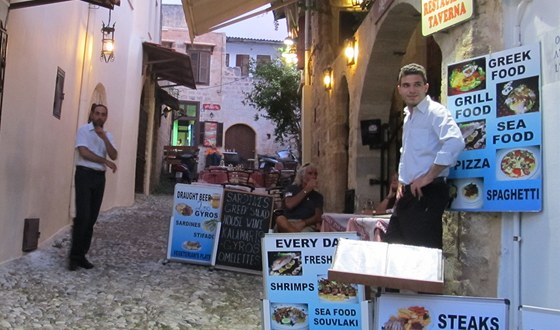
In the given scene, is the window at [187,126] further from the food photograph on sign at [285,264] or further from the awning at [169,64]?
the food photograph on sign at [285,264]

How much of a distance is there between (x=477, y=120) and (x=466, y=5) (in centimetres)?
77

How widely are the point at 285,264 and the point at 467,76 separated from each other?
5.37ft

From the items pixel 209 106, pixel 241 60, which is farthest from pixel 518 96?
pixel 241 60

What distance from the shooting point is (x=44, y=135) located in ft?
17.9

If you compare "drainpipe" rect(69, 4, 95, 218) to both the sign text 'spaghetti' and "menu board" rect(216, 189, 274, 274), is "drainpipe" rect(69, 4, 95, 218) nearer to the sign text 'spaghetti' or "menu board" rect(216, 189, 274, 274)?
"menu board" rect(216, 189, 274, 274)

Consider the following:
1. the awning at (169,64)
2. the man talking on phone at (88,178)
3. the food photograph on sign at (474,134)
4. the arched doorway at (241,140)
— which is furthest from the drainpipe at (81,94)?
the arched doorway at (241,140)

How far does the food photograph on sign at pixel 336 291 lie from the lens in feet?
9.27

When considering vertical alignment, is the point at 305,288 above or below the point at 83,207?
below

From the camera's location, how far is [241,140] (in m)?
25.7

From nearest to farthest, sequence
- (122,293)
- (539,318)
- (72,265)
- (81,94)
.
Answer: (539,318) < (122,293) < (72,265) < (81,94)

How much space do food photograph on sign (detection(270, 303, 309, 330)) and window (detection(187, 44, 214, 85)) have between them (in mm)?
22942

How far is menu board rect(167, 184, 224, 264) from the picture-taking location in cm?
544

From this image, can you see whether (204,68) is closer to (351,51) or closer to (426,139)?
(351,51)

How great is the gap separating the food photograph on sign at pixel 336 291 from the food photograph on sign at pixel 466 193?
0.98 metres
